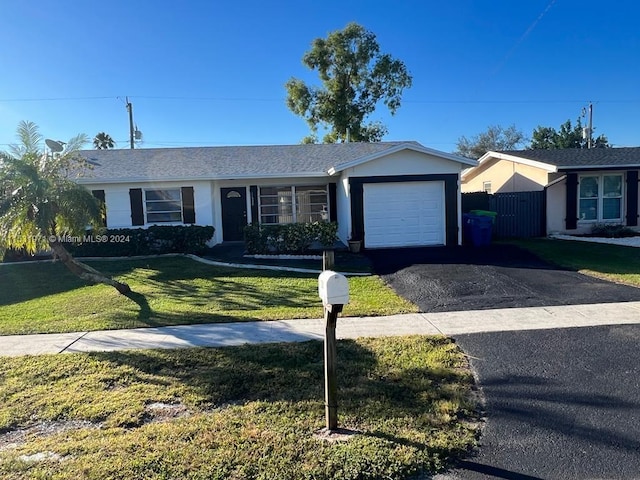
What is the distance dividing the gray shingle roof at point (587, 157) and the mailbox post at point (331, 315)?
1605 centimetres

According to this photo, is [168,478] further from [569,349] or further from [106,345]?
[569,349]

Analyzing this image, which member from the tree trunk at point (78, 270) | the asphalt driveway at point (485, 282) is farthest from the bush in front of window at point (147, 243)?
the asphalt driveway at point (485, 282)

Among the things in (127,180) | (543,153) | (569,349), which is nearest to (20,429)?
(569,349)

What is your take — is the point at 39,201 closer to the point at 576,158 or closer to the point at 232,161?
the point at 232,161

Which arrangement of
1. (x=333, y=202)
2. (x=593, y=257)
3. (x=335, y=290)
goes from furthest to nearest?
(x=333, y=202), (x=593, y=257), (x=335, y=290)

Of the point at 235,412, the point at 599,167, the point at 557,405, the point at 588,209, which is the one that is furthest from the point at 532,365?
the point at 588,209

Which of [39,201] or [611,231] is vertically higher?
[39,201]

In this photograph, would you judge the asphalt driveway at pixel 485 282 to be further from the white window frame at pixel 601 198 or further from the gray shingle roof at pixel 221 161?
the white window frame at pixel 601 198

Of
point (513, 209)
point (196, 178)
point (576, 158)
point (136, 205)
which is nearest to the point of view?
point (196, 178)

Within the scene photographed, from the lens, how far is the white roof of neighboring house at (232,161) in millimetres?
15328

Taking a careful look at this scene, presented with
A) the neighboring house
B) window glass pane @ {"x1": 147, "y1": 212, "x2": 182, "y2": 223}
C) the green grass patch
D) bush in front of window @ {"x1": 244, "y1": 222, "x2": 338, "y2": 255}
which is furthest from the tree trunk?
the neighboring house

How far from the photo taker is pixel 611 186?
17.7 meters

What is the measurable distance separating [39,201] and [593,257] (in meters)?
13.2

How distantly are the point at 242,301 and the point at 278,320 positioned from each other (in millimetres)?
1762
